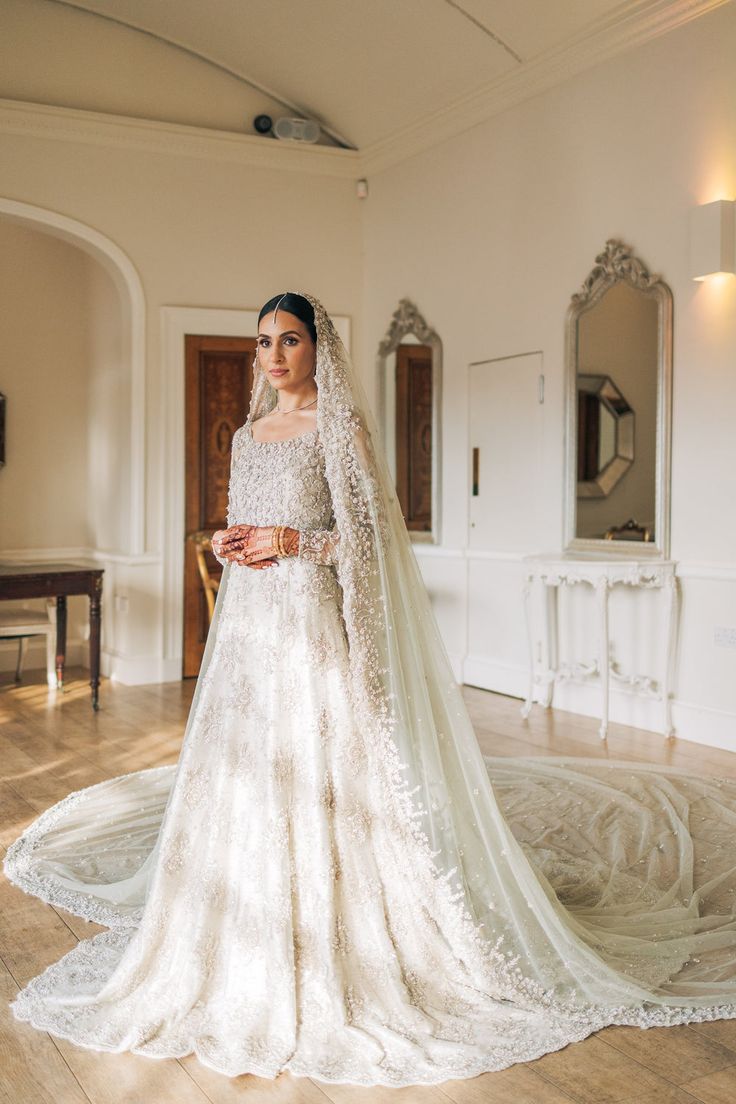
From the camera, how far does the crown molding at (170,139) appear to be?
688 centimetres

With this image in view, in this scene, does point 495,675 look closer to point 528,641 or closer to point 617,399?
point 528,641

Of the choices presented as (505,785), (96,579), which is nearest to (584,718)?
(505,785)

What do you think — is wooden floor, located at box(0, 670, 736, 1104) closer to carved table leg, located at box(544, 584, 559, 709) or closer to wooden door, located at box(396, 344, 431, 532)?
carved table leg, located at box(544, 584, 559, 709)

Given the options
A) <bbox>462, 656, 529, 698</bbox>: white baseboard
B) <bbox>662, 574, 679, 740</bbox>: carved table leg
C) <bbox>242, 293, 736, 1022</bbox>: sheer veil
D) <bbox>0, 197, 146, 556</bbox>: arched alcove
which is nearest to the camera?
<bbox>242, 293, 736, 1022</bbox>: sheer veil

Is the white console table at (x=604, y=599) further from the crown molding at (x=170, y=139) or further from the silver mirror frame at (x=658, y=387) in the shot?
the crown molding at (x=170, y=139)

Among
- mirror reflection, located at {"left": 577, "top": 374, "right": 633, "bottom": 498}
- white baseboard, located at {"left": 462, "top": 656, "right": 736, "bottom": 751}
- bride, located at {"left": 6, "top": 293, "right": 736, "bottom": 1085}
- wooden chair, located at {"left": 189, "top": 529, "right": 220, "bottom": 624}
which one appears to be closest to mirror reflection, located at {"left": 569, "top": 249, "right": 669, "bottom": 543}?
mirror reflection, located at {"left": 577, "top": 374, "right": 633, "bottom": 498}

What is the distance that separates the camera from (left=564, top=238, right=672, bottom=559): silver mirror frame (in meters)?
5.67

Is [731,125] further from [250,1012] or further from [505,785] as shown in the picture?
[250,1012]

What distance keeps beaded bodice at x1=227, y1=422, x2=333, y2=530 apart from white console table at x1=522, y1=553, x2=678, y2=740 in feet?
10.1

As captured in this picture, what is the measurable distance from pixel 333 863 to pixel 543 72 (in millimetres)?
5143

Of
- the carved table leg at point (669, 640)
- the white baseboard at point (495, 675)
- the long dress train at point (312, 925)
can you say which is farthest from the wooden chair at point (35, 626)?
the long dress train at point (312, 925)

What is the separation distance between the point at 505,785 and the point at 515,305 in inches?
127

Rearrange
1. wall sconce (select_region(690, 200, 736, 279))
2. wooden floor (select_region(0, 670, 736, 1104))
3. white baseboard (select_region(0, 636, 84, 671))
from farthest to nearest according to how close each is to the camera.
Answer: white baseboard (select_region(0, 636, 84, 671)) → wall sconce (select_region(690, 200, 736, 279)) → wooden floor (select_region(0, 670, 736, 1104))

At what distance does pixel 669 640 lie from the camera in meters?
5.65
